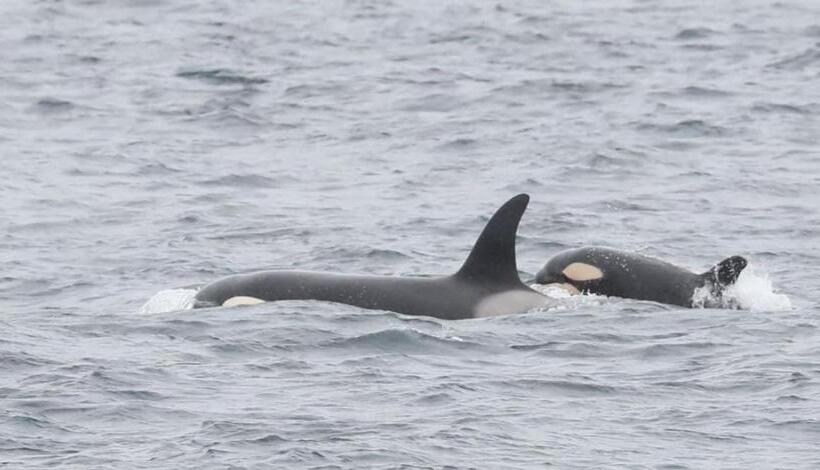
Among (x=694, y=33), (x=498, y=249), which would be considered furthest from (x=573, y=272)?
(x=694, y=33)

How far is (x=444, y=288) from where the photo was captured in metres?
16.1

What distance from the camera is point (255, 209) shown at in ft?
74.5

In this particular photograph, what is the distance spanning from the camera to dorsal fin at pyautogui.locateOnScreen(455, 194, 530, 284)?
1570 centimetres

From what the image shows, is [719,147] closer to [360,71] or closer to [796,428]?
[360,71]

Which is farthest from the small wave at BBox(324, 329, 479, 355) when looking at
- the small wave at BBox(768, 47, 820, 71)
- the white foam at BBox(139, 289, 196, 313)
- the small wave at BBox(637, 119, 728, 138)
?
the small wave at BBox(768, 47, 820, 71)

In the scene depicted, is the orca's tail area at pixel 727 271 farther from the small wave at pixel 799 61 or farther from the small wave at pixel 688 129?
the small wave at pixel 799 61

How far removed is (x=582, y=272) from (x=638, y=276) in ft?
1.78

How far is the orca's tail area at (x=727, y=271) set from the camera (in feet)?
54.5

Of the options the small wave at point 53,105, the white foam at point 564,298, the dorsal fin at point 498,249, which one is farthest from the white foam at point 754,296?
the small wave at point 53,105

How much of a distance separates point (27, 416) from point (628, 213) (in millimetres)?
10937

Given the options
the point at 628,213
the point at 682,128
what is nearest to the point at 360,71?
the point at 682,128

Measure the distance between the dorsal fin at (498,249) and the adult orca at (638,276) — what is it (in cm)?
128

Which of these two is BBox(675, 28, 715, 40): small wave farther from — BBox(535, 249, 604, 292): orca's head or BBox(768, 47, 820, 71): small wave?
BBox(535, 249, 604, 292): orca's head

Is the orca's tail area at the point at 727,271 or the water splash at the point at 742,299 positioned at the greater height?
the orca's tail area at the point at 727,271
